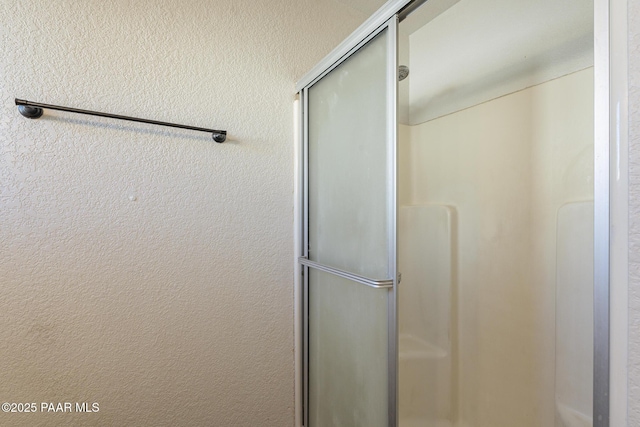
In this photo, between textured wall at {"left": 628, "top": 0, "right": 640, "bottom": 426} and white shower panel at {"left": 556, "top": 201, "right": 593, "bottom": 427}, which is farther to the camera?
white shower panel at {"left": 556, "top": 201, "right": 593, "bottom": 427}

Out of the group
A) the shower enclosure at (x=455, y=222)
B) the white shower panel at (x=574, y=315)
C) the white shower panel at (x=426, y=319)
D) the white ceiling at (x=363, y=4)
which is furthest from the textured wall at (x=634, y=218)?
the white ceiling at (x=363, y=4)

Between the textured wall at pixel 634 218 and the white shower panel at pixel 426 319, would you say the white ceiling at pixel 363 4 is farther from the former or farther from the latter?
the textured wall at pixel 634 218

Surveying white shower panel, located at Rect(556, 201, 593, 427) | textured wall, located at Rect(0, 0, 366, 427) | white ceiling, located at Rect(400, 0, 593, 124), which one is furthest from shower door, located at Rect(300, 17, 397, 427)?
white shower panel, located at Rect(556, 201, 593, 427)

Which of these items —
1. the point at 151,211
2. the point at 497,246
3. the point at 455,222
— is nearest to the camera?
the point at 151,211

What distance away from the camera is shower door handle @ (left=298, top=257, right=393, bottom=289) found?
3.06 feet

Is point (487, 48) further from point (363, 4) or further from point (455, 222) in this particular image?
point (455, 222)

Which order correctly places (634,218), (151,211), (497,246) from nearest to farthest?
(634,218) → (151,211) → (497,246)

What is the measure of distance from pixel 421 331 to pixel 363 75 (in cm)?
136

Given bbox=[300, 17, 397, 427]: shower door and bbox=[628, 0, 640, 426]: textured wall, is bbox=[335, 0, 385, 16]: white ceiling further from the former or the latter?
bbox=[628, 0, 640, 426]: textured wall

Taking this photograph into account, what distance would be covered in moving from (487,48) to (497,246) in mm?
898

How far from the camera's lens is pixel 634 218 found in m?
0.50

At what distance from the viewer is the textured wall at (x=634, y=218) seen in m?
0.50

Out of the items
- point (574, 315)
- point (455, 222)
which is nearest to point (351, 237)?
point (455, 222)

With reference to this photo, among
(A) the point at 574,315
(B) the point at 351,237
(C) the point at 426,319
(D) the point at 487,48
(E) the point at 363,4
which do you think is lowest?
(C) the point at 426,319
